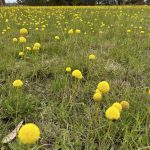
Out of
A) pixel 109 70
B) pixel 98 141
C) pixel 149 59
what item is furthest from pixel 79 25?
pixel 98 141

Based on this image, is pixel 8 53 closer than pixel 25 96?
No

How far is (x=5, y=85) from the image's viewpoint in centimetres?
363

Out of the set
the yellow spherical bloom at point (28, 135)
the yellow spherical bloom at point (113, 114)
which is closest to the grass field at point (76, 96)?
the yellow spherical bloom at point (113, 114)

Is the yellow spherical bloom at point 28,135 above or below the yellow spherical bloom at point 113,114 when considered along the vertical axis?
above

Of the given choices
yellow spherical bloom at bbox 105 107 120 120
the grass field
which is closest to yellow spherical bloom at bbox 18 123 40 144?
yellow spherical bloom at bbox 105 107 120 120

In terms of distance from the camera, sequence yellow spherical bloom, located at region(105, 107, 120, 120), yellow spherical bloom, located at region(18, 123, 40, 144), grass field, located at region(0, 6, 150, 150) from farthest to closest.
→ grass field, located at region(0, 6, 150, 150) → yellow spherical bloom, located at region(105, 107, 120, 120) → yellow spherical bloom, located at region(18, 123, 40, 144)

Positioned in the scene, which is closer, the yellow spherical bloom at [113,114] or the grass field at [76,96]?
the yellow spherical bloom at [113,114]

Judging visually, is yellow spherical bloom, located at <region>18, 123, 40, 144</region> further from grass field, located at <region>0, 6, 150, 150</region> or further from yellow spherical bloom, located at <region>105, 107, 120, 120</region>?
grass field, located at <region>0, 6, 150, 150</region>

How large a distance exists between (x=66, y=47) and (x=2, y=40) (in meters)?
1.35

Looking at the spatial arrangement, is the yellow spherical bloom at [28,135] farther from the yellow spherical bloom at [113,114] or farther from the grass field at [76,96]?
the grass field at [76,96]

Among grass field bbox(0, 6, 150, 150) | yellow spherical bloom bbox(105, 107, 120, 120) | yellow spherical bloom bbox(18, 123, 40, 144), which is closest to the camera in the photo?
yellow spherical bloom bbox(18, 123, 40, 144)

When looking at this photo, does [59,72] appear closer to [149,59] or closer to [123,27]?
[149,59]

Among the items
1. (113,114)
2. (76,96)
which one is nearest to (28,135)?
(113,114)

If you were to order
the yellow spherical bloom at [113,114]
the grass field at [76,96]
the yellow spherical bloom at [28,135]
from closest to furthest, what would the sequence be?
the yellow spherical bloom at [28,135] → the yellow spherical bloom at [113,114] → the grass field at [76,96]
